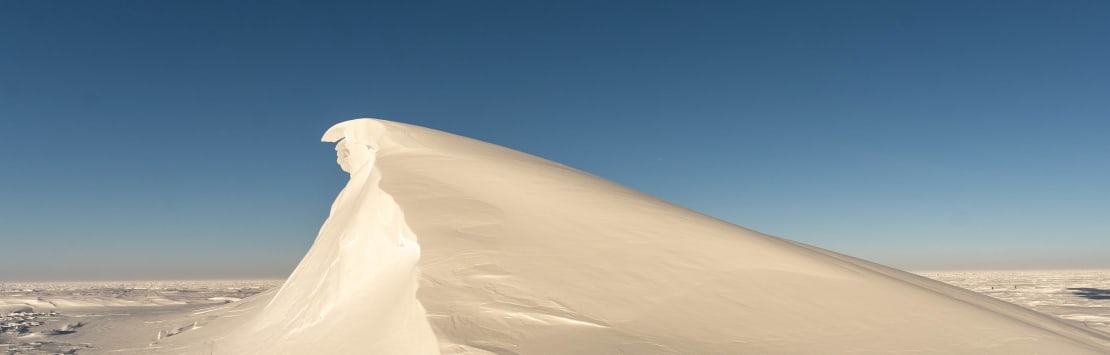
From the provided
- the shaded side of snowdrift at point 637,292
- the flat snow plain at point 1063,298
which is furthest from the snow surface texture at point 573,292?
the flat snow plain at point 1063,298

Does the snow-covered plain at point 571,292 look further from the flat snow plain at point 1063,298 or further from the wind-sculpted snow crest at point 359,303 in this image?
the flat snow plain at point 1063,298

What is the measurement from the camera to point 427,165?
30.5ft

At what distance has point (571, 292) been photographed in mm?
5387

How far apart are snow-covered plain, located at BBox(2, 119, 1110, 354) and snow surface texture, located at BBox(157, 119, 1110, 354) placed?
0.02 m

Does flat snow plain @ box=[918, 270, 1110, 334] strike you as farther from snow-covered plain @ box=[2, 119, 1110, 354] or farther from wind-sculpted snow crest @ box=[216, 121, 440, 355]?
wind-sculpted snow crest @ box=[216, 121, 440, 355]

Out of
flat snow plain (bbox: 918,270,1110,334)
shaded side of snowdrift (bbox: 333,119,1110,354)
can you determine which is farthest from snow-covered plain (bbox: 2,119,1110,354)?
flat snow plain (bbox: 918,270,1110,334)

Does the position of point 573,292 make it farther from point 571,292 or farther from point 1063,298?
point 1063,298

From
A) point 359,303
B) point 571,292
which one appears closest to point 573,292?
point 571,292

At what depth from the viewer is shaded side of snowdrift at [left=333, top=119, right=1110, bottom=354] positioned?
15.5ft

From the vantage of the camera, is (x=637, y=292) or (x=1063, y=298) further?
(x=1063, y=298)

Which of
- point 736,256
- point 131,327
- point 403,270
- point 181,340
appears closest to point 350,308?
point 403,270

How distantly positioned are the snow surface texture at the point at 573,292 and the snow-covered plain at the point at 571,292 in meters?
0.02

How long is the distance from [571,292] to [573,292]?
0.07ft

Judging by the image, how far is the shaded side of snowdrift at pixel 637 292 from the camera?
4715 millimetres
